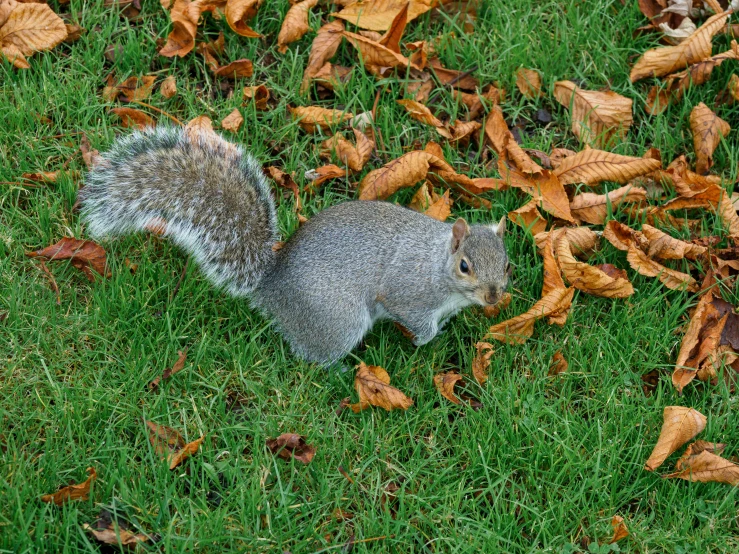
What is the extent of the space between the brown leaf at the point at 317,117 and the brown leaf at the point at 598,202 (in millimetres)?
912

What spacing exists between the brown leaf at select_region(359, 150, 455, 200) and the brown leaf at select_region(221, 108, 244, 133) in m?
0.52

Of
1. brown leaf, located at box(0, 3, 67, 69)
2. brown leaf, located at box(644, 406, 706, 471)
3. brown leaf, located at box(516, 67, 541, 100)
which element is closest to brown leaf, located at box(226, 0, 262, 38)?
brown leaf, located at box(0, 3, 67, 69)

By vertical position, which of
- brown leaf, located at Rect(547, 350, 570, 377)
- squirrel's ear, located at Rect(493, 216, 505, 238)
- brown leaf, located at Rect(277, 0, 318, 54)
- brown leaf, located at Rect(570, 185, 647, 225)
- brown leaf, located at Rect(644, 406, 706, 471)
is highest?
brown leaf, located at Rect(277, 0, 318, 54)

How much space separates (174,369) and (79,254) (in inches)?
21.6

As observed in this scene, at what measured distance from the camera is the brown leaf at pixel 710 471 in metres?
2.58

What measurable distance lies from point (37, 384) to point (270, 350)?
28.3 inches

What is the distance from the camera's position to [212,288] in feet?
9.78

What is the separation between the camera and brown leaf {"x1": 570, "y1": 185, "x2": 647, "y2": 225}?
326 centimetres

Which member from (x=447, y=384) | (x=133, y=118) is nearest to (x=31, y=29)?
(x=133, y=118)

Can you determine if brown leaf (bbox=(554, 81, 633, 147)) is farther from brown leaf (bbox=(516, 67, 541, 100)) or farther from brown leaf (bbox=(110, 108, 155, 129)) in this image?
brown leaf (bbox=(110, 108, 155, 129))

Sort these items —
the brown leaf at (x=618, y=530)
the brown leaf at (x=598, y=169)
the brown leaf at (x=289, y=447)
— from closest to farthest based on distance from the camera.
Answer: the brown leaf at (x=618, y=530)
the brown leaf at (x=289, y=447)
the brown leaf at (x=598, y=169)

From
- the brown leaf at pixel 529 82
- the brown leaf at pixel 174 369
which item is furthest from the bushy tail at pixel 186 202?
the brown leaf at pixel 529 82

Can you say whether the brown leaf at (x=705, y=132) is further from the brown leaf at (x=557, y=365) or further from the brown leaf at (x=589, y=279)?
the brown leaf at (x=557, y=365)

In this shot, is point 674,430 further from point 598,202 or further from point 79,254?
point 79,254
